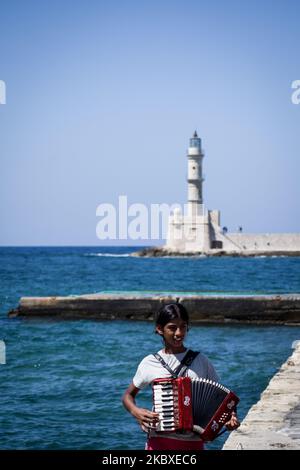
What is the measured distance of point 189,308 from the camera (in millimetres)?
24641

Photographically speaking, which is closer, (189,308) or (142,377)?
(142,377)

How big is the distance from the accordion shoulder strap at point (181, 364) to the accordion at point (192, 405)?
0.08 m

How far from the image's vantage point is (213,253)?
10375 centimetres

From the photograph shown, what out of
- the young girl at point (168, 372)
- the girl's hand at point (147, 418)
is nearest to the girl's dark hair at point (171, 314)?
the young girl at point (168, 372)

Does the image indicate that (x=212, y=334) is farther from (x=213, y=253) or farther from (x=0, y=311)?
(x=213, y=253)

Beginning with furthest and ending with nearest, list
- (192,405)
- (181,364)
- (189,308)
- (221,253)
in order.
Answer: (221,253) < (189,308) < (181,364) < (192,405)

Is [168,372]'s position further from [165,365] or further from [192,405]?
[192,405]

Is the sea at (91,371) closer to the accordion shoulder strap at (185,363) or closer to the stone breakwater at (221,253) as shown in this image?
the accordion shoulder strap at (185,363)

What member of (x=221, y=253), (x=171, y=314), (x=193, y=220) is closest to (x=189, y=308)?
(x=171, y=314)

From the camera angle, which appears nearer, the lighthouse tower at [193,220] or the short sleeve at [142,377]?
Result: the short sleeve at [142,377]

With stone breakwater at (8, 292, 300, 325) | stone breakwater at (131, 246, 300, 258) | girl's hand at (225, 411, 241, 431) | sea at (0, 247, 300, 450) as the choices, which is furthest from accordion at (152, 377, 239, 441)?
stone breakwater at (131, 246, 300, 258)

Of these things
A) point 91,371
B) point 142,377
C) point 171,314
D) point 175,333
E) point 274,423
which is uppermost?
point 171,314

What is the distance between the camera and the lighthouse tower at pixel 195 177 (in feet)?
310

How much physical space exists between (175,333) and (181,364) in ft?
0.55
